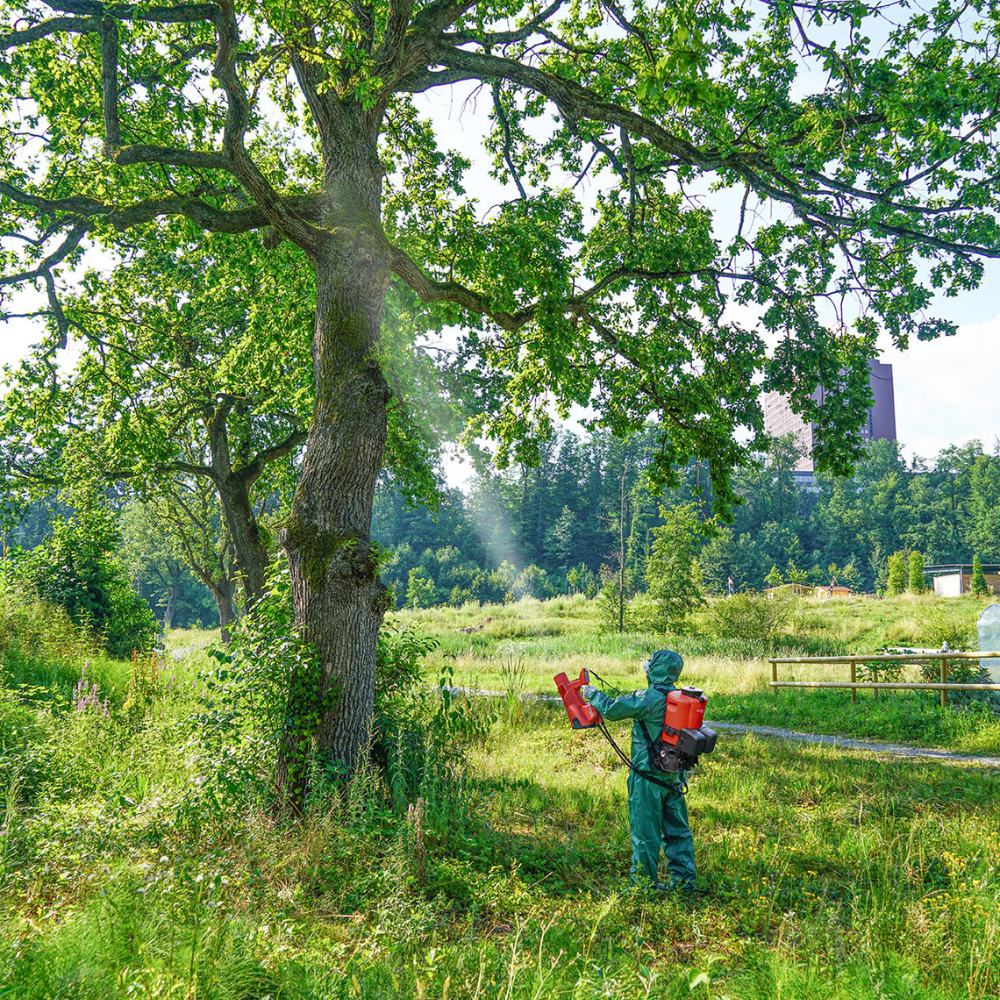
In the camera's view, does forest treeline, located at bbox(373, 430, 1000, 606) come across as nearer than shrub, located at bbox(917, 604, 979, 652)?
No

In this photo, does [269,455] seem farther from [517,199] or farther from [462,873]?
[462,873]

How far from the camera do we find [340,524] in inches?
216

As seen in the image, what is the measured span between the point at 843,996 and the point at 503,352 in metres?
8.92

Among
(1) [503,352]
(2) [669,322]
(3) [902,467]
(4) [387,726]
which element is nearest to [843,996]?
(4) [387,726]

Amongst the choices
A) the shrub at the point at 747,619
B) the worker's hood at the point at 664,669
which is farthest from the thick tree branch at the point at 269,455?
A: the shrub at the point at 747,619

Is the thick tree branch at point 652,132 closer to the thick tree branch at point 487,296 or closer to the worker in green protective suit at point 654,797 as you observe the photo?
the thick tree branch at point 487,296

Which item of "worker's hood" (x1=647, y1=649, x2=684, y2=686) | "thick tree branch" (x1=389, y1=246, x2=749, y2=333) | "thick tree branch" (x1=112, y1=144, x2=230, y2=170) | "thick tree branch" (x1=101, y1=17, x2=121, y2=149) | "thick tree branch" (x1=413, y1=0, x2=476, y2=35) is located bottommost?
"worker's hood" (x1=647, y1=649, x2=684, y2=686)

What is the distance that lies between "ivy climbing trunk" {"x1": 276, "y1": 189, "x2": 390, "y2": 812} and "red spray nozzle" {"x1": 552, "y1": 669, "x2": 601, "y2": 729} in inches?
73.3

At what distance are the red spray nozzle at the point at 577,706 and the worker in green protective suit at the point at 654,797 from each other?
71mm

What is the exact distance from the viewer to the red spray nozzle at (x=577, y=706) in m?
4.38

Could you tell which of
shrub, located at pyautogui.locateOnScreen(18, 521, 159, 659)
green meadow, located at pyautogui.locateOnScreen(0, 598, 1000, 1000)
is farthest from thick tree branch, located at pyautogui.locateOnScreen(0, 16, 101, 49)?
shrub, located at pyautogui.locateOnScreen(18, 521, 159, 659)

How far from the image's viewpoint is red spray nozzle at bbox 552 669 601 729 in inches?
172

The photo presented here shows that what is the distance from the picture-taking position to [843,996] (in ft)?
8.61

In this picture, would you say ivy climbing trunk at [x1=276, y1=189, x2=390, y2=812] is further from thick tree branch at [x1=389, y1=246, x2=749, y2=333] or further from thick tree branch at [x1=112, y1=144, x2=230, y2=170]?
thick tree branch at [x1=112, y1=144, x2=230, y2=170]
